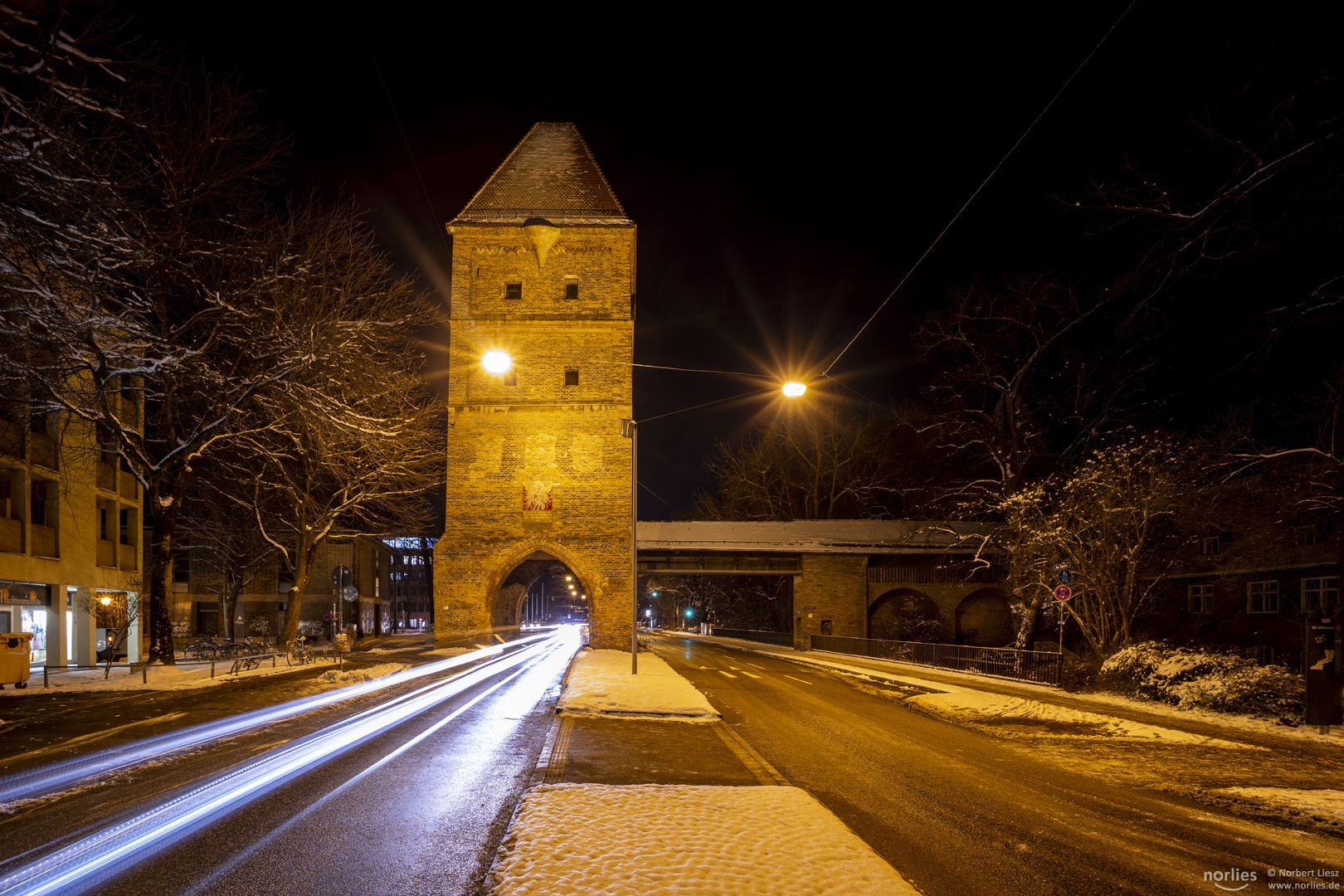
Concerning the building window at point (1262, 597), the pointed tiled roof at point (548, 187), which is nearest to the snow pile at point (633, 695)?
the pointed tiled roof at point (548, 187)

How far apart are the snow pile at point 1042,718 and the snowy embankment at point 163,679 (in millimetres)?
14631

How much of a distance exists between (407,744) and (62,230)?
8116 millimetres

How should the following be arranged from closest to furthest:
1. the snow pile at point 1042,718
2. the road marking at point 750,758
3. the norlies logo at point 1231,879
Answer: the norlies logo at point 1231,879, the road marking at point 750,758, the snow pile at point 1042,718

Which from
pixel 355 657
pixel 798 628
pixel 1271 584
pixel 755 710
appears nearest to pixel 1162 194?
pixel 755 710

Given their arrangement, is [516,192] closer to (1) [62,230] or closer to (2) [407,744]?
(1) [62,230]

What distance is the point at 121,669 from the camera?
85.7ft

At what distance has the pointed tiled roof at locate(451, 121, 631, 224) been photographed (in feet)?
121

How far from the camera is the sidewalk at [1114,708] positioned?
44.1 ft

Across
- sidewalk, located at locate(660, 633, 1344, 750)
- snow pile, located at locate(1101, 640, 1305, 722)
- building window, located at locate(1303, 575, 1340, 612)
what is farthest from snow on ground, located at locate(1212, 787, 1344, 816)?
building window, located at locate(1303, 575, 1340, 612)

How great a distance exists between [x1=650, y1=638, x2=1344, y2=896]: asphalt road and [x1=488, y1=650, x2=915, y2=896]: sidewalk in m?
0.56

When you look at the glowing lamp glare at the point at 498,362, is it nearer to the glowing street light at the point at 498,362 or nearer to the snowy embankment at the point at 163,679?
the glowing street light at the point at 498,362

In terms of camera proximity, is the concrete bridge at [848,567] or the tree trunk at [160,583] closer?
the tree trunk at [160,583]

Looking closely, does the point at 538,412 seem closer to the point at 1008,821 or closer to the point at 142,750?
the point at 142,750

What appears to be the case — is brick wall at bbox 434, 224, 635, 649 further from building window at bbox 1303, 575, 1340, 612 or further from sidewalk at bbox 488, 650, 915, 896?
building window at bbox 1303, 575, 1340, 612
